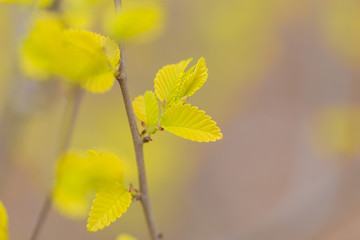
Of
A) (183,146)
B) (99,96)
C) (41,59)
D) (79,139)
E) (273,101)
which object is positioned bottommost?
(41,59)

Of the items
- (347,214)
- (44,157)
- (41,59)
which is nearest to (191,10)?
(44,157)

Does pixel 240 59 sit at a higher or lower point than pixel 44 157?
higher

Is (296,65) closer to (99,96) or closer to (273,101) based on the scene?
(273,101)

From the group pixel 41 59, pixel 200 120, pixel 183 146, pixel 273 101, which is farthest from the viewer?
pixel 273 101

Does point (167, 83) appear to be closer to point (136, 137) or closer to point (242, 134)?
point (136, 137)

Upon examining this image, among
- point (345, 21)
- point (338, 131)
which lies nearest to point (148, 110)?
point (338, 131)

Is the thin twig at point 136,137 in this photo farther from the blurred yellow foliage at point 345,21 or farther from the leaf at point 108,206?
the blurred yellow foliage at point 345,21
